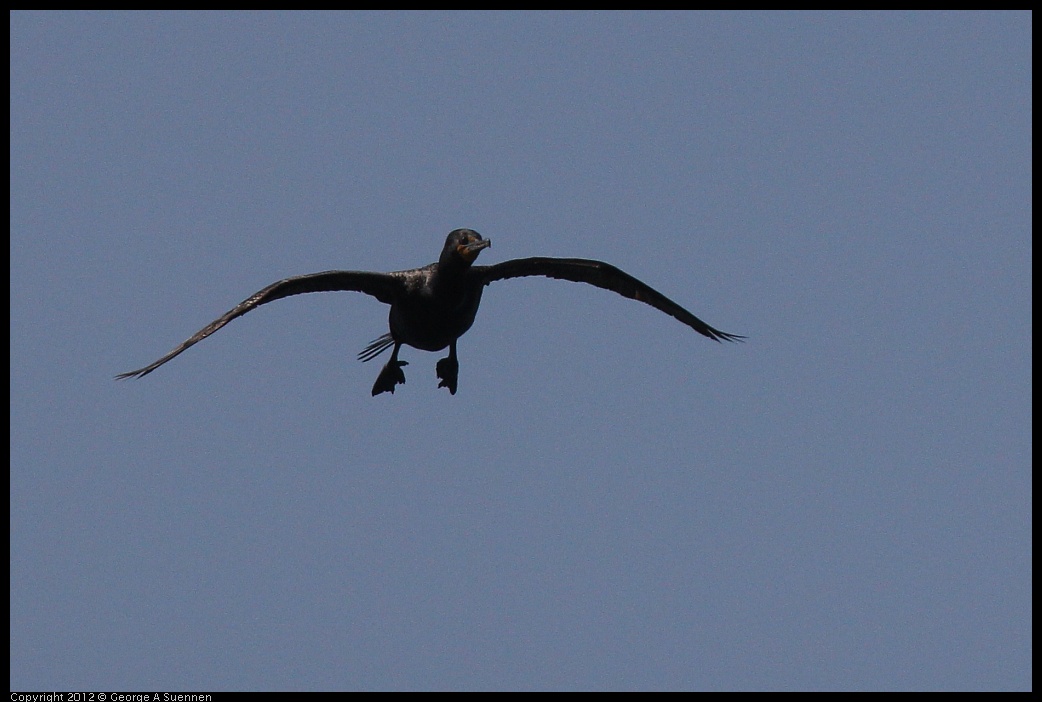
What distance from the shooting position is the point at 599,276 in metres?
16.1

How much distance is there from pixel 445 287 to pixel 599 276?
184cm

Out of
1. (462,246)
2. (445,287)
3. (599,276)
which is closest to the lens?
(462,246)

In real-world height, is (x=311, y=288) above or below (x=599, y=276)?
below

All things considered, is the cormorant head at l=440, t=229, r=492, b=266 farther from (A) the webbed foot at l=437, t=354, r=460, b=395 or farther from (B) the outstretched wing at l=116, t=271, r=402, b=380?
(A) the webbed foot at l=437, t=354, r=460, b=395

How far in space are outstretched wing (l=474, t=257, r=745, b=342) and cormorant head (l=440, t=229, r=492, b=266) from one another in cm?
57

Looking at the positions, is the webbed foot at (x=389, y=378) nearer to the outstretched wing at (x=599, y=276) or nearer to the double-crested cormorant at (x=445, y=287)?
the double-crested cormorant at (x=445, y=287)

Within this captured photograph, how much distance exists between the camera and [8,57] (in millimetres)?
16656

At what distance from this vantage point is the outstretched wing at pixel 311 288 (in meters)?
13.5

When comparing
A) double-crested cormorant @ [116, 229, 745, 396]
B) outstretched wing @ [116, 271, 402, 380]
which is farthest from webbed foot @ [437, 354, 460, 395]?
outstretched wing @ [116, 271, 402, 380]

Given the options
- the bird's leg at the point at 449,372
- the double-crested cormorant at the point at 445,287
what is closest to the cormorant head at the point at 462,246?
the double-crested cormorant at the point at 445,287

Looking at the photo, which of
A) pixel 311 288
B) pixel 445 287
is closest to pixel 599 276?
pixel 445 287

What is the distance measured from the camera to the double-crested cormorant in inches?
575

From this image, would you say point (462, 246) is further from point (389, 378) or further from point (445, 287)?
point (389, 378)
